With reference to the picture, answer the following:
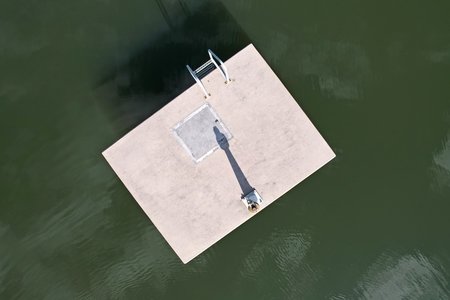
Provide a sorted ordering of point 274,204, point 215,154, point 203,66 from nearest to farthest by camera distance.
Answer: point 215,154 → point 203,66 → point 274,204

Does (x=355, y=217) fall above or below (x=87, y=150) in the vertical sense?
below

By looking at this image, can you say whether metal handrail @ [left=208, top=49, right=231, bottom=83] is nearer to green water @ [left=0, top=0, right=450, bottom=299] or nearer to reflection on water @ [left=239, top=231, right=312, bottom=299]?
green water @ [left=0, top=0, right=450, bottom=299]

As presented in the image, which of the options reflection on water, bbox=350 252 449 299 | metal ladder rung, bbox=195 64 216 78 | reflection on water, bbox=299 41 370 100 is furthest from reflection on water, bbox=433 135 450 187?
metal ladder rung, bbox=195 64 216 78

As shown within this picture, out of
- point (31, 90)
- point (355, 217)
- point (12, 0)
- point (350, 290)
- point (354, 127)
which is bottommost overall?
point (350, 290)

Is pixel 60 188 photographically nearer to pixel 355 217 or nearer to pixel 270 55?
pixel 270 55

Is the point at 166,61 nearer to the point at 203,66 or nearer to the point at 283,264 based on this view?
the point at 203,66

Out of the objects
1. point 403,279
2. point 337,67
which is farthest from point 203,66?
point 403,279

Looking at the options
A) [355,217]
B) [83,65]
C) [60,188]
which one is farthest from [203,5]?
[355,217]
